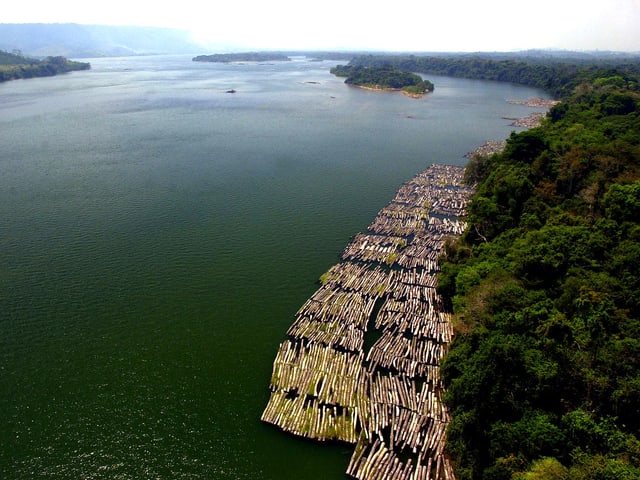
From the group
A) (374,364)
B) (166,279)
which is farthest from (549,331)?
(166,279)

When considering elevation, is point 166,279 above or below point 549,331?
below

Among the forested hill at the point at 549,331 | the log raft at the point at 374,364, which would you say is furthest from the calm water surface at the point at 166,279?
the forested hill at the point at 549,331

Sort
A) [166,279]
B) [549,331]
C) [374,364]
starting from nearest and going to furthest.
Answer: [549,331] < [374,364] < [166,279]

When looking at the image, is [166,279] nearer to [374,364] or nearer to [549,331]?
[374,364]

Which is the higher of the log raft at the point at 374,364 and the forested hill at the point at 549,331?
the forested hill at the point at 549,331

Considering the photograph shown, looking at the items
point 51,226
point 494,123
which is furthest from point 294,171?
point 494,123

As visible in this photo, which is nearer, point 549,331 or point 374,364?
point 549,331

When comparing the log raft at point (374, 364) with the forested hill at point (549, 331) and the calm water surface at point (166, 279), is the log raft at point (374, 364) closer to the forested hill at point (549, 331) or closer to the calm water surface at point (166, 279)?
the calm water surface at point (166, 279)
